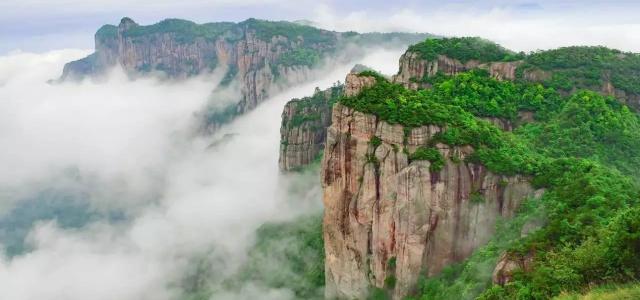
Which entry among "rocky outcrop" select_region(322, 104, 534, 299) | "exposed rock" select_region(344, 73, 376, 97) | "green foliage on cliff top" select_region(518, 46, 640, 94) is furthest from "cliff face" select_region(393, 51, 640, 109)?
"rocky outcrop" select_region(322, 104, 534, 299)

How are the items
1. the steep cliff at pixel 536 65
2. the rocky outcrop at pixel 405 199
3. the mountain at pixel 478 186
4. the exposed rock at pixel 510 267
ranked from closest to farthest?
the exposed rock at pixel 510 267 < the mountain at pixel 478 186 < the rocky outcrop at pixel 405 199 < the steep cliff at pixel 536 65

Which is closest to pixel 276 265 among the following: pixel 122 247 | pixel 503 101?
pixel 503 101

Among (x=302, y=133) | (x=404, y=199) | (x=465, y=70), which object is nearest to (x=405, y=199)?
(x=404, y=199)

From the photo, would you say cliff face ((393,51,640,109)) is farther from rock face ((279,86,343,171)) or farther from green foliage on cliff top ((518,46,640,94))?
rock face ((279,86,343,171))

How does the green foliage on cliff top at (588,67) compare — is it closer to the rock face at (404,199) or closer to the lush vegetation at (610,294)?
the rock face at (404,199)

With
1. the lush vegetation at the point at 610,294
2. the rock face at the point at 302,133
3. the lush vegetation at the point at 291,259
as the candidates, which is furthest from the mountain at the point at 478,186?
the rock face at the point at 302,133

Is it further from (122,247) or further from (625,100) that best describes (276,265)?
(122,247)

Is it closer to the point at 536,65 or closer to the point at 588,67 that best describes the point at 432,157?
the point at 536,65
